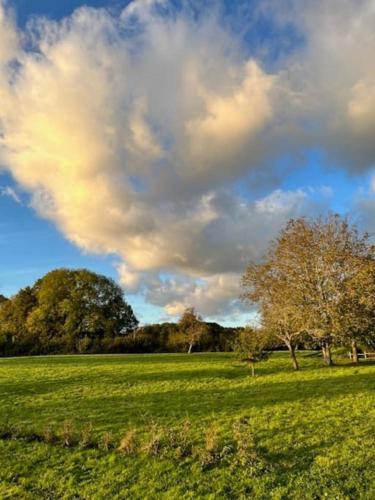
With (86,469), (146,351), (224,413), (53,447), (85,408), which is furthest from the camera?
(146,351)

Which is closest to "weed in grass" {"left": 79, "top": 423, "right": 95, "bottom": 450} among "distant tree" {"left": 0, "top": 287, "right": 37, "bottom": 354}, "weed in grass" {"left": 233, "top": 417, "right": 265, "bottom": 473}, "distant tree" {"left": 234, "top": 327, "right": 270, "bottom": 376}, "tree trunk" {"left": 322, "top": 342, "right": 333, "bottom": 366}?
"weed in grass" {"left": 233, "top": 417, "right": 265, "bottom": 473}

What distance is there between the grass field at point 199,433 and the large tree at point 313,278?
234 inches

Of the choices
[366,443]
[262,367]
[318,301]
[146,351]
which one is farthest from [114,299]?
[366,443]

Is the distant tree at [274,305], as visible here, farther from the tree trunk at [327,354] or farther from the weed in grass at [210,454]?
the weed in grass at [210,454]

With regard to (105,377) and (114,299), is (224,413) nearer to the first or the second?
(105,377)

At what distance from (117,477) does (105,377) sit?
71.1ft

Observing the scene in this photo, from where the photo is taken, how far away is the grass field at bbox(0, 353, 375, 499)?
34.2ft

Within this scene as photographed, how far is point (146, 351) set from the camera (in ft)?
257

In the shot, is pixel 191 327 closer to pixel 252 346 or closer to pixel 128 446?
pixel 252 346

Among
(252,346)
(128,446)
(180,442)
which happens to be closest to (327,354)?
(252,346)

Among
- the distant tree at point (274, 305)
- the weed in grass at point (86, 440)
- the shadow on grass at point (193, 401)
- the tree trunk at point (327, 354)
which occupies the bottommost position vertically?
the weed in grass at point (86, 440)

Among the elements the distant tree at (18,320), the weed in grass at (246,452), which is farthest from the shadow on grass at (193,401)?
the distant tree at (18,320)

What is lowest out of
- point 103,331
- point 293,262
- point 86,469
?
point 86,469

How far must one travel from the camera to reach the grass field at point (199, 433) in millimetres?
10414
